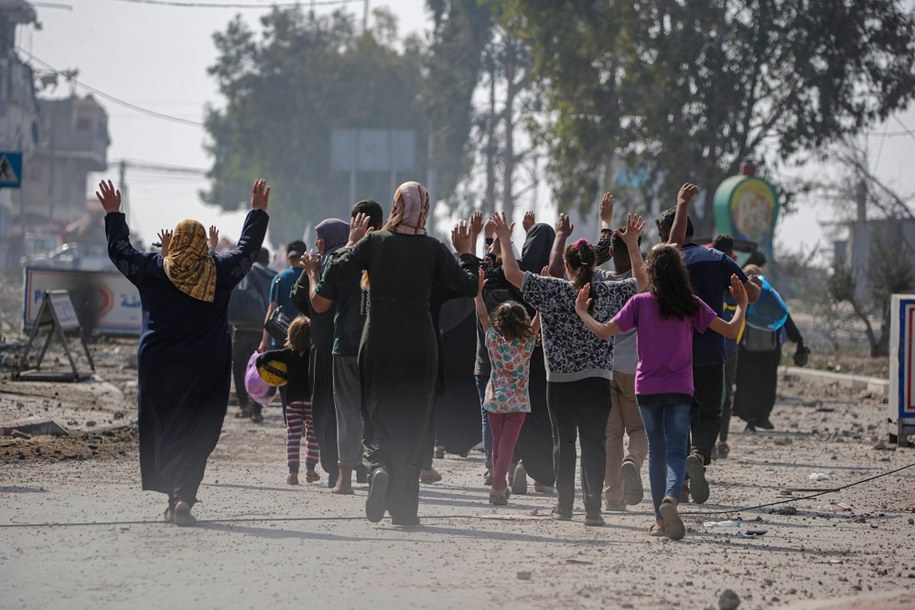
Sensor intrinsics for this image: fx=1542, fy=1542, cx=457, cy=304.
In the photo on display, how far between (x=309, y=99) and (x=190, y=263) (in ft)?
230

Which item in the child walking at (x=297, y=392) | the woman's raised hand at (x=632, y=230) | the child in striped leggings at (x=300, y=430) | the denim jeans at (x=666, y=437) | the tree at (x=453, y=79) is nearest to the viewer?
the denim jeans at (x=666, y=437)

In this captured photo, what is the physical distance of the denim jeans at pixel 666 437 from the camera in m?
7.90

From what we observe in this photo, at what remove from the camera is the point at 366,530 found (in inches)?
314

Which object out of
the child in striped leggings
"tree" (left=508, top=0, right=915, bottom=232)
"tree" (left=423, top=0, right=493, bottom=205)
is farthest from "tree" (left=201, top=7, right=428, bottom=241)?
the child in striped leggings

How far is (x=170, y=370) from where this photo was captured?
27.0 ft

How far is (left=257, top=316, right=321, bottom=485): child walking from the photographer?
408 inches

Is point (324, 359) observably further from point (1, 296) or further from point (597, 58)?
point (1, 296)

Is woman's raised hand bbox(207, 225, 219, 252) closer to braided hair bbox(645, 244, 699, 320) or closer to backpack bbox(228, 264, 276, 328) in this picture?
braided hair bbox(645, 244, 699, 320)

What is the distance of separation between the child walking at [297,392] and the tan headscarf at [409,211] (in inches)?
92.2

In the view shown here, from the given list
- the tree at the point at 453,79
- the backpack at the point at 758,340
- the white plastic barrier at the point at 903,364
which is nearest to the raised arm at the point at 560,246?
the white plastic barrier at the point at 903,364

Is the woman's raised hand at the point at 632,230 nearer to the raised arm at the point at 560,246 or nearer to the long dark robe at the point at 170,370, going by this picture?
the raised arm at the point at 560,246

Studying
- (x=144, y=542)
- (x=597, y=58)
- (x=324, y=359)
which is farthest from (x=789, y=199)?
(x=144, y=542)

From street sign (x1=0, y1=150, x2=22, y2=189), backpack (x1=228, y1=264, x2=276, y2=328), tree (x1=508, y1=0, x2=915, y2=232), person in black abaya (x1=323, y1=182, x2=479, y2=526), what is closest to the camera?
person in black abaya (x1=323, y1=182, x2=479, y2=526)

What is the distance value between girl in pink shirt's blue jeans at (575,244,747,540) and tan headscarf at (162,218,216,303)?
199cm
